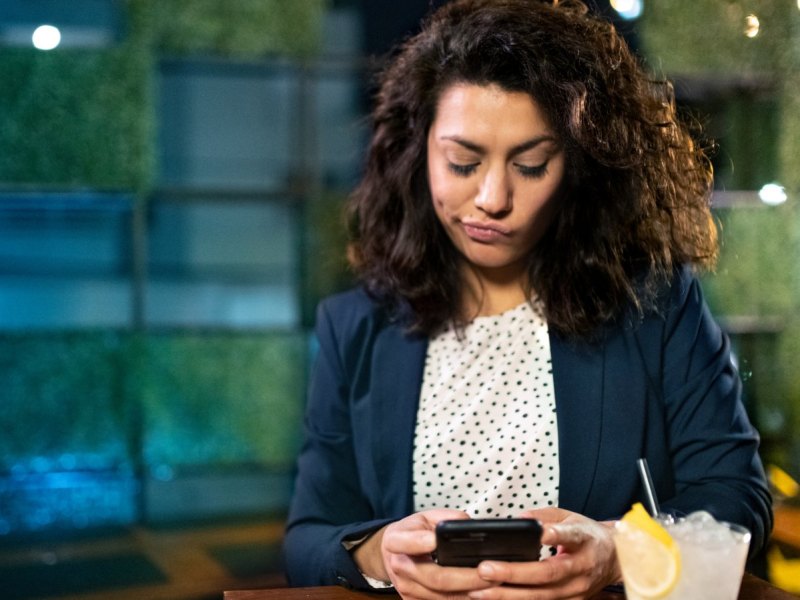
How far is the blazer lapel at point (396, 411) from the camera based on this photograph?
166cm

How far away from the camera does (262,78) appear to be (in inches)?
161

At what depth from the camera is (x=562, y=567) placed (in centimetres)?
123

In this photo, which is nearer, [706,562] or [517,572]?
[706,562]

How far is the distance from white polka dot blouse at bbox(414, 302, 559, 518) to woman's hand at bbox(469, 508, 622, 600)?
1.04 feet

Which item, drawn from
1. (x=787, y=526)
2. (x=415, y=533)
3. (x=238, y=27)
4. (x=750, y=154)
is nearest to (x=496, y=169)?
(x=415, y=533)

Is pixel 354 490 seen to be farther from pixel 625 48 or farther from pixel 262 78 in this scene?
A: pixel 262 78

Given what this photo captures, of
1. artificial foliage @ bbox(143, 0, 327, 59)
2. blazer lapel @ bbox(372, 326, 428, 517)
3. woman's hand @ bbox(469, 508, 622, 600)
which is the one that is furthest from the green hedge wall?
woman's hand @ bbox(469, 508, 622, 600)

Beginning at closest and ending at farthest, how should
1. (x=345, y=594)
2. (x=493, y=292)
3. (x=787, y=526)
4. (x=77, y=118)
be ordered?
(x=345, y=594)
(x=493, y=292)
(x=787, y=526)
(x=77, y=118)

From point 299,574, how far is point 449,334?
47cm

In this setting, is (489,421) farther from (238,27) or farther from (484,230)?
(238,27)

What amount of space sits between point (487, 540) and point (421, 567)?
0.44 feet

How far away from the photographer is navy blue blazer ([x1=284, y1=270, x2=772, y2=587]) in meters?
1.55

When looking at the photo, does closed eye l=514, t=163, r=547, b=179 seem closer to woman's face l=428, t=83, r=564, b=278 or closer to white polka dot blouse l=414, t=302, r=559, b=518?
woman's face l=428, t=83, r=564, b=278

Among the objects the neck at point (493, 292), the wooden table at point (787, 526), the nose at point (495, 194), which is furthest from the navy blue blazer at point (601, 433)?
the wooden table at point (787, 526)
